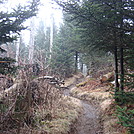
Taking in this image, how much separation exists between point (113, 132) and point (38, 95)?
10.0ft

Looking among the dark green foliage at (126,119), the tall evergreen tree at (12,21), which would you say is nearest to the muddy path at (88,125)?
the dark green foliage at (126,119)

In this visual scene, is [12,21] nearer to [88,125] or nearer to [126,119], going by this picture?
[88,125]

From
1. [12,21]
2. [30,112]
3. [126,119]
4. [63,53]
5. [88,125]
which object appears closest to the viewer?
[126,119]

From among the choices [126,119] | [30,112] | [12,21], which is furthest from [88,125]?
[12,21]

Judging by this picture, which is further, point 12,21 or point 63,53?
point 63,53

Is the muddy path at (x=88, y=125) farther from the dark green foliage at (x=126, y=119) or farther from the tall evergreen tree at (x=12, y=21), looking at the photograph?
the tall evergreen tree at (x=12, y=21)

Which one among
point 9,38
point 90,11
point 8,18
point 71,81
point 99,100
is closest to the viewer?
point 90,11

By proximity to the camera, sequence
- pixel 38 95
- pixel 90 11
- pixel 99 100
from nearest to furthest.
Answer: pixel 90 11
pixel 38 95
pixel 99 100

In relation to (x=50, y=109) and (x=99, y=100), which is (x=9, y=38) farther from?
(x=99, y=100)

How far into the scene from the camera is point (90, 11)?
4312 mm

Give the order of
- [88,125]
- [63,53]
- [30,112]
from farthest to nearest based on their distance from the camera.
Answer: [63,53] < [88,125] < [30,112]

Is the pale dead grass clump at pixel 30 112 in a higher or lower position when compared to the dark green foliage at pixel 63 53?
lower

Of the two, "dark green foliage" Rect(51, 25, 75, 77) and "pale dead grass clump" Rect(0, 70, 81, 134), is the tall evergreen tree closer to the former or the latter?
"pale dead grass clump" Rect(0, 70, 81, 134)

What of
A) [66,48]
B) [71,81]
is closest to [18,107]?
[71,81]
